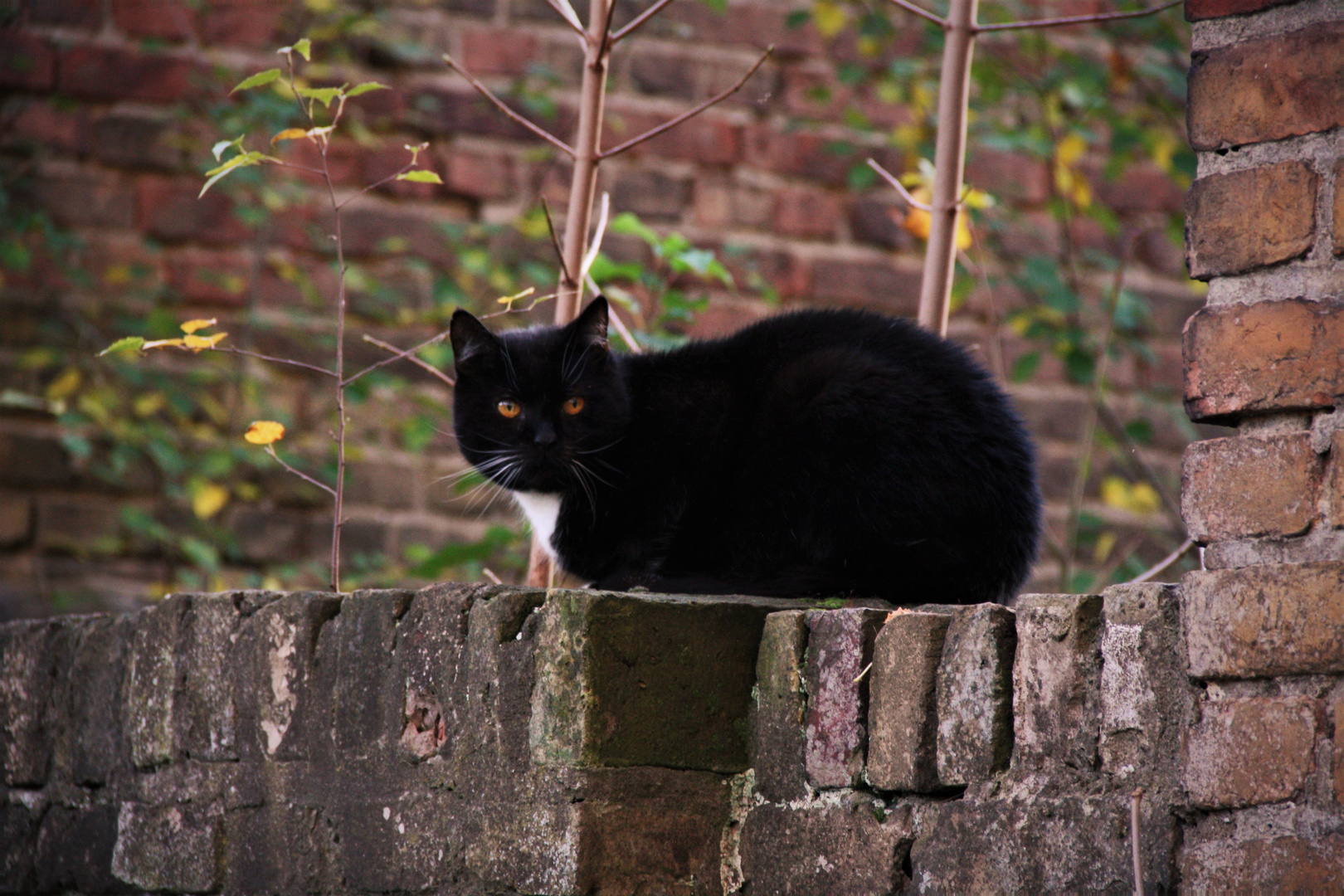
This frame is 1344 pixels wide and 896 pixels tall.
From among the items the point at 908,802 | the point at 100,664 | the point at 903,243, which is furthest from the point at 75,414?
the point at 908,802

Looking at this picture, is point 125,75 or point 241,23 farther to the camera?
point 241,23

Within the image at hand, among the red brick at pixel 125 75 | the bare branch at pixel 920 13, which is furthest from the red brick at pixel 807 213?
the bare branch at pixel 920 13

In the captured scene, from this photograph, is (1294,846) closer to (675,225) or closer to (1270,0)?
(1270,0)

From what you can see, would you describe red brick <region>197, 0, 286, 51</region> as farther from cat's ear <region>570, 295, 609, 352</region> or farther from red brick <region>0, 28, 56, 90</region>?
cat's ear <region>570, 295, 609, 352</region>

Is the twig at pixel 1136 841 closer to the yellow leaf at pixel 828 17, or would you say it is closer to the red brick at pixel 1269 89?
the red brick at pixel 1269 89

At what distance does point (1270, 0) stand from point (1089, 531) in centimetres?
337

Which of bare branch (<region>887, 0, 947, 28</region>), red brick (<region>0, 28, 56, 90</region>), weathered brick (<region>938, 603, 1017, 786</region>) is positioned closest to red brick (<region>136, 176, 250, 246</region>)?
red brick (<region>0, 28, 56, 90</region>)

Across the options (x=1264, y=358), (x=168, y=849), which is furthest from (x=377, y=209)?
(x=1264, y=358)

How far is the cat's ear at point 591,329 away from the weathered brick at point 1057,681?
121cm

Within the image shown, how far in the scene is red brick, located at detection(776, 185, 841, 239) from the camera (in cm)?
527

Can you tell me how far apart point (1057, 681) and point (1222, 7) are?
741 millimetres

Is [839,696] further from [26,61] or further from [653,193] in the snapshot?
[26,61]

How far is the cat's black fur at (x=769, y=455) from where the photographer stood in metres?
2.14

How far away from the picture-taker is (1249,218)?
142cm
